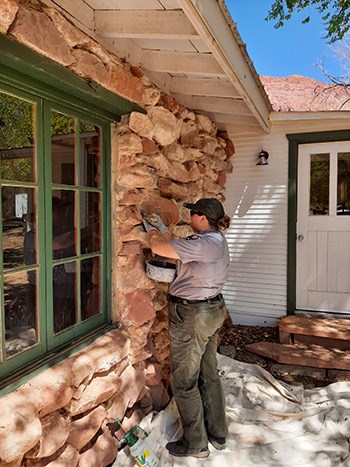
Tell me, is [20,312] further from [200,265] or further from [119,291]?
[200,265]

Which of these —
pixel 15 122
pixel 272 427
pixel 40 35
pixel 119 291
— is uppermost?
pixel 40 35

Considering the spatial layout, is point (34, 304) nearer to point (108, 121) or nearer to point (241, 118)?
point (108, 121)

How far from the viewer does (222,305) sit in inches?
97.5

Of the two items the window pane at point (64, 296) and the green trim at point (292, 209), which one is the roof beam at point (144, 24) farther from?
the green trim at point (292, 209)

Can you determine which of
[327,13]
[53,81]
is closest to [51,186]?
[53,81]

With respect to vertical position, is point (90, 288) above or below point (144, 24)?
below

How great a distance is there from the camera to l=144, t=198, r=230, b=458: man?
2.32 metres

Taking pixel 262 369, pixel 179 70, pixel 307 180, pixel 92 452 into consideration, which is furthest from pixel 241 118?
pixel 92 452

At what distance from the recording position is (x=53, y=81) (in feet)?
5.96

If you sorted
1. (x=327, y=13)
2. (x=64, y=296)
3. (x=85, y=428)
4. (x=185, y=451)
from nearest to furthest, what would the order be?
(x=85, y=428), (x=64, y=296), (x=185, y=451), (x=327, y=13)

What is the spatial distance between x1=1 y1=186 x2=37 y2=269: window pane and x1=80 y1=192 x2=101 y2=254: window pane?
0.42m

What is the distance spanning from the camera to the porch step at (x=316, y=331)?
149 inches

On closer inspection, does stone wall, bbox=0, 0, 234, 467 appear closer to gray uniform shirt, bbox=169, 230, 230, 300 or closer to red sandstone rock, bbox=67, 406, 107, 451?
red sandstone rock, bbox=67, 406, 107, 451

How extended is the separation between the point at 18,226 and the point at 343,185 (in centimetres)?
375
